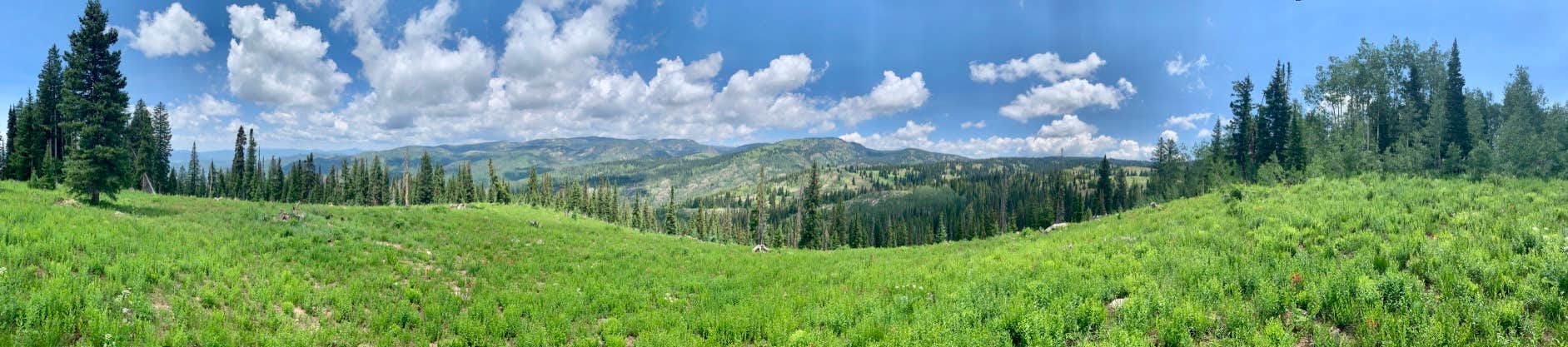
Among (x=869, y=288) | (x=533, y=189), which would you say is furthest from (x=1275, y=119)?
(x=533, y=189)

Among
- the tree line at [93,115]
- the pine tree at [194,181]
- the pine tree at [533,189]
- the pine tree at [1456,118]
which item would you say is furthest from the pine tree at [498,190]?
the pine tree at [1456,118]

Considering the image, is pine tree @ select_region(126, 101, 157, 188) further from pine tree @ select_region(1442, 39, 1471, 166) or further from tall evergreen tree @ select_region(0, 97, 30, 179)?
pine tree @ select_region(1442, 39, 1471, 166)

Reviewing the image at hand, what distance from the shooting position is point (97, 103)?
22000mm

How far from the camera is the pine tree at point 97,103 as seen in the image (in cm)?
2105

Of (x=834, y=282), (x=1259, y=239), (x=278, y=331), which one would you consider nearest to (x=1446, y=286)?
(x=1259, y=239)

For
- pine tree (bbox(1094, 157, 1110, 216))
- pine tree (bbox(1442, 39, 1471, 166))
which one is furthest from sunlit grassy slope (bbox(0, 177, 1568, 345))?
pine tree (bbox(1094, 157, 1110, 216))

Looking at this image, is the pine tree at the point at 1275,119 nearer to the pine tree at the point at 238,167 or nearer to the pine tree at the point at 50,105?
the pine tree at the point at 50,105

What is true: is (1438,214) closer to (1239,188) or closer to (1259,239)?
(1259,239)

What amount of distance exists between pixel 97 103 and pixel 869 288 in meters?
33.2

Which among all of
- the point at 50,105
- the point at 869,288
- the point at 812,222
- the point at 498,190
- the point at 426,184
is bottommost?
the point at 812,222

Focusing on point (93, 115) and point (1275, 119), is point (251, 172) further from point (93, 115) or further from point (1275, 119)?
point (1275, 119)

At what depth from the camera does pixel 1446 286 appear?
26.6 feet

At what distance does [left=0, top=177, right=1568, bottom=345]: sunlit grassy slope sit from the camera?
25.6 feet

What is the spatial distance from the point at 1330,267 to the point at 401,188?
408ft
